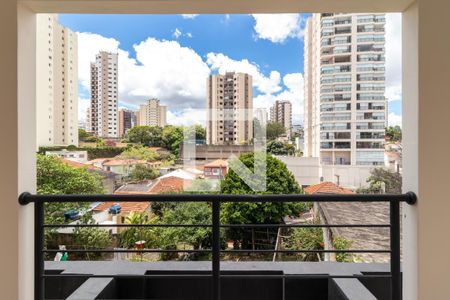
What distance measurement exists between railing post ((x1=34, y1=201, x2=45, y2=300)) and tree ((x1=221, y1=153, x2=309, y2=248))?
2.69 metres

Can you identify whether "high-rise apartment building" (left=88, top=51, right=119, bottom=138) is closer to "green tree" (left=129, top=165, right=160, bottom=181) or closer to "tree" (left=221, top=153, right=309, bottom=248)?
"green tree" (left=129, top=165, right=160, bottom=181)

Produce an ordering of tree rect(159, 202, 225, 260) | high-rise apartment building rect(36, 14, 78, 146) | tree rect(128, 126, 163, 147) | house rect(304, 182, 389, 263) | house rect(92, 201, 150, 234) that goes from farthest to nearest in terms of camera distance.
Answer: tree rect(159, 202, 225, 260) → tree rect(128, 126, 163, 147) → high-rise apartment building rect(36, 14, 78, 146) → house rect(92, 201, 150, 234) → house rect(304, 182, 389, 263)

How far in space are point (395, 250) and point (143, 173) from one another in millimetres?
3105

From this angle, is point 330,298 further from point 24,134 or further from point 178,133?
point 178,133

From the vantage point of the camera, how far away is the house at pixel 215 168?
4.07 m

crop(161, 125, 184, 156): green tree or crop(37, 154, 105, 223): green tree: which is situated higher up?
crop(161, 125, 184, 156): green tree

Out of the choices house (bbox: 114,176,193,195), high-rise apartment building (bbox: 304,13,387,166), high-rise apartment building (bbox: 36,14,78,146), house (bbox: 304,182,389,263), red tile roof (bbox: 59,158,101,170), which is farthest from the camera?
red tile roof (bbox: 59,158,101,170)

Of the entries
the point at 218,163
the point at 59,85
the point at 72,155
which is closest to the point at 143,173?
the point at 218,163

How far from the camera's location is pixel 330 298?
231cm

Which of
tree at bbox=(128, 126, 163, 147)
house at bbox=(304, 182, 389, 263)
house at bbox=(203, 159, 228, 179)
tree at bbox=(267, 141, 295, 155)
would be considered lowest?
house at bbox=(304, 182, 389, 263)

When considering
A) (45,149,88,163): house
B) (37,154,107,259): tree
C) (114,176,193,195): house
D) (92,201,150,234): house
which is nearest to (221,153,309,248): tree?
(114,176,193,195): house

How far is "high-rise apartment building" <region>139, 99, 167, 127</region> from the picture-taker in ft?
13.4

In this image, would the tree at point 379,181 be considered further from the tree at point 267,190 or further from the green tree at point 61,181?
the green tree at point 61,181

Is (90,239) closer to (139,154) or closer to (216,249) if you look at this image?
(139,154)
